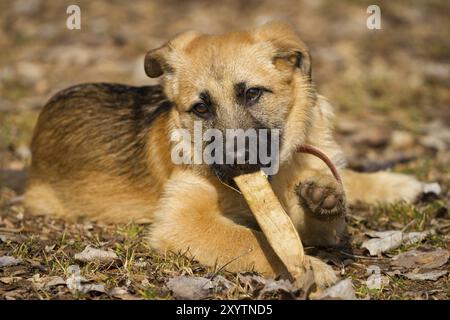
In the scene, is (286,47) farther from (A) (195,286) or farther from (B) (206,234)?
(A) (195,286)

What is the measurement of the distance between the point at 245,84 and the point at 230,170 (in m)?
0.75

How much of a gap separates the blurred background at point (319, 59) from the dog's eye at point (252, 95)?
296 cm

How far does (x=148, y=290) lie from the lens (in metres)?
4.41

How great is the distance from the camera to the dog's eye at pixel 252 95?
5.26m

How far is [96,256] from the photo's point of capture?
509cm

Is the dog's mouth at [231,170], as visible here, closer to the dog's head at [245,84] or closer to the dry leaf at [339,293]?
the dog's head at [245,84]

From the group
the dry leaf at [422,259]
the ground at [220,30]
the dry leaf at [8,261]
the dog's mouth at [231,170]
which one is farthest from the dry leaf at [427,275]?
the dry leaf at [8,261]

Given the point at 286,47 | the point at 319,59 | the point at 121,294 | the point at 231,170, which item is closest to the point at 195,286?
the point at 121,294

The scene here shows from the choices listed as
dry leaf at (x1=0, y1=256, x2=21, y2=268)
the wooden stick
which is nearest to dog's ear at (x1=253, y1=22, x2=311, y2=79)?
the wooden stick

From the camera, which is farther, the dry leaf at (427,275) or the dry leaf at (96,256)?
the dry leaf at (96,256)

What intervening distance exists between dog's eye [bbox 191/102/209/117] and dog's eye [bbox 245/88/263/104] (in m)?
0.33

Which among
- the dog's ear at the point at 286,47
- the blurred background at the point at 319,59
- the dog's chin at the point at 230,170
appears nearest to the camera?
the dog's chin at the point at 230,170

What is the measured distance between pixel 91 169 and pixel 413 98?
548cm

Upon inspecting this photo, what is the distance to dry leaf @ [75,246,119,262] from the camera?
506 centimetres
